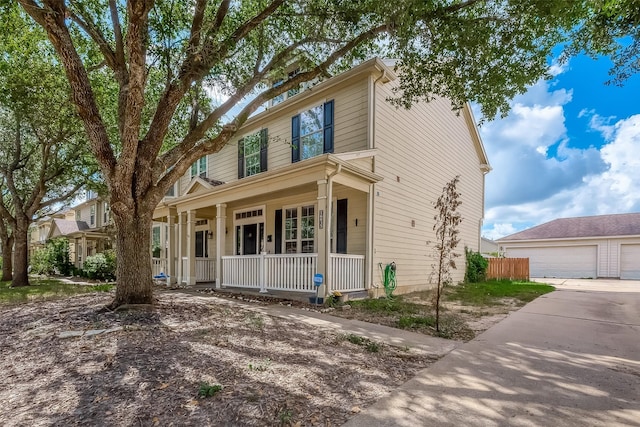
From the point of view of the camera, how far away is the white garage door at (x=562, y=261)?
21047 millimetres

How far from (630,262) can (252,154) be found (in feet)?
72.7

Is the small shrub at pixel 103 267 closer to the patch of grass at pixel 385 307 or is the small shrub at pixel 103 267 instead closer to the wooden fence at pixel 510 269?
the patch of grass at pixel 385 307

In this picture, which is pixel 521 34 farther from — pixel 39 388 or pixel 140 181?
pixel 39 388

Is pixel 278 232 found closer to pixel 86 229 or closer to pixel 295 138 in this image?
pixel 295 138

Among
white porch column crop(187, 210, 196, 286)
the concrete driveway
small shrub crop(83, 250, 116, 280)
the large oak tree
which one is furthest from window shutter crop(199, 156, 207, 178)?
the concrete driveway

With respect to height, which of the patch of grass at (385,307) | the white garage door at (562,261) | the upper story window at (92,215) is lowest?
the white garage door at (562,261)

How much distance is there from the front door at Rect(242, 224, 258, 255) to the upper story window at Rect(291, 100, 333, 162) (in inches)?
126

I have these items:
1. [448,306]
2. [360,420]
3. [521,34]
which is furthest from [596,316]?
[360,420]

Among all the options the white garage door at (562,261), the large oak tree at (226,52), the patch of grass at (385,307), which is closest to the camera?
the large oak tree at (226,52)

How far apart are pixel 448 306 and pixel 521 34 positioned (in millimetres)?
6011

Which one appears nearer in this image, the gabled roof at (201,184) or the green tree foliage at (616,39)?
the green tree foliage at (616,39)

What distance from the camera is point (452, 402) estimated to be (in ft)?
9.93

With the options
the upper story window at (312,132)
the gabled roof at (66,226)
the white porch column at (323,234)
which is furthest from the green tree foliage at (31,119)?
the white porch column at (323,234)

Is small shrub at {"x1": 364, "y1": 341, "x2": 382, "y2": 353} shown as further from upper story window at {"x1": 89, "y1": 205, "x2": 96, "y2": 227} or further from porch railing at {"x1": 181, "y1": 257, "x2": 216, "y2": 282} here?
upper story window at {"x1": 89, "y1": 205, "x2": 96, "y2": 227}
